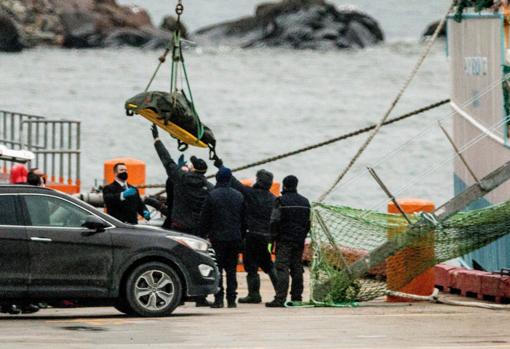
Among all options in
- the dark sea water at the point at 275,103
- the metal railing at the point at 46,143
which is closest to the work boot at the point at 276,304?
the metal railing at the point at 46,143

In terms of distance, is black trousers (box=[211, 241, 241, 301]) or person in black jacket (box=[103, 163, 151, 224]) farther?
person in black jacket (box=[103, 163, 151, 224])

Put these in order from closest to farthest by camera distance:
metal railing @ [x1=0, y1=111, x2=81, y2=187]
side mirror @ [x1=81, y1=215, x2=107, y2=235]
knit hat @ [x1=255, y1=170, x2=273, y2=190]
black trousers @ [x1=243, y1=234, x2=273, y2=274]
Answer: side mirror @ [x1=81, y1=215, x2=107, y2=235]
knit hat @ [x1=255, y1=170, x2=273, y2=190]
black trousers @ [x1=243, y1=234, x2=273, y2=274]
metal railing @ [x1=0, y1=111, x2=81, y2=187]

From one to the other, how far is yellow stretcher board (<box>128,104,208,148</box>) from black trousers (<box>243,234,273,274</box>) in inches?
76.7

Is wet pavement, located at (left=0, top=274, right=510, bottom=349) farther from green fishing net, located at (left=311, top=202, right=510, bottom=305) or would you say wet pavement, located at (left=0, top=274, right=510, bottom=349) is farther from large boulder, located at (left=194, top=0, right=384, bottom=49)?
large boulder, located at (left=194, top=0, right=384, bottom=49)

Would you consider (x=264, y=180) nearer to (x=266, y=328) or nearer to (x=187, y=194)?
(x=187, y=194)

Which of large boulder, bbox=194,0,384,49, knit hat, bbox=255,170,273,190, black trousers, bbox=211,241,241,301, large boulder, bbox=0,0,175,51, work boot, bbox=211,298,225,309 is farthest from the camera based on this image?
large boulder, bbox=194,0,384,49

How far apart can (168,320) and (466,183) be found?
41.2 ft

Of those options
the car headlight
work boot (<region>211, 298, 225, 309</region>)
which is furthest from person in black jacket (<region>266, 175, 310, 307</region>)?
the car headlight

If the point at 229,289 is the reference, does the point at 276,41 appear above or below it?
above

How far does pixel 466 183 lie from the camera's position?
28.5 m

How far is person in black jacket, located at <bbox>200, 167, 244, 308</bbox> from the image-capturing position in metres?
18.7

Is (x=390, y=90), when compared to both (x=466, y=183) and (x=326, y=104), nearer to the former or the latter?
(x=326, y=104)

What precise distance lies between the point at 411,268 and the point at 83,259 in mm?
4471

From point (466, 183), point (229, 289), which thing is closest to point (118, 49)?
point (466, 183)
